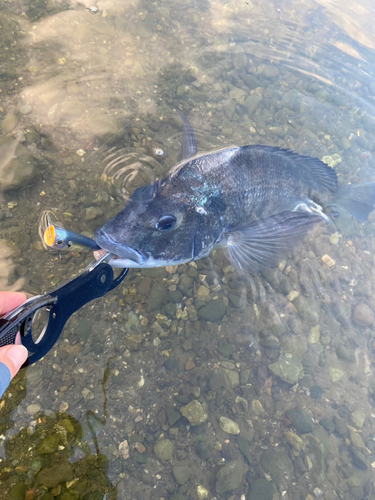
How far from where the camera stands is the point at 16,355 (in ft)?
6.02

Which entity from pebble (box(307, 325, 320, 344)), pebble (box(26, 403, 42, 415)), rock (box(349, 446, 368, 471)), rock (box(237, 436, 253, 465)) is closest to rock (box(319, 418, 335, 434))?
rock (box(349, 446, 368, 471))

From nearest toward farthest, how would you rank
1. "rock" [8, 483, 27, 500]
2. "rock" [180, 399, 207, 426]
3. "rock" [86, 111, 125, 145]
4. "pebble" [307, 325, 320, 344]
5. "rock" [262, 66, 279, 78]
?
"rock" [8, 483, 27, 500] → "rock" [180, 399, 207, 426] → "pebble" [307, 325, 320, 344] → "rock" [86, 111, 125, 145] → "rock" [262, 66, 279, 78]

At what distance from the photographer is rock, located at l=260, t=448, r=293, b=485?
334cm

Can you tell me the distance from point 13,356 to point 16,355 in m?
0.02

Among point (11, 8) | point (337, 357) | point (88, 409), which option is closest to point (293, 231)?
point (337, 357)

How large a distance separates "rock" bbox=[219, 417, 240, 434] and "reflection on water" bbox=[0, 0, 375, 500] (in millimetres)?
22

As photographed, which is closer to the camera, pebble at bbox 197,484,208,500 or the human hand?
the human hand

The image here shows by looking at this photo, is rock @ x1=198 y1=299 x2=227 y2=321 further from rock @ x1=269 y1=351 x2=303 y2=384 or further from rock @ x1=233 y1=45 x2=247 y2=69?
rock @ x1=233 y1=45 x2=247 y2=69

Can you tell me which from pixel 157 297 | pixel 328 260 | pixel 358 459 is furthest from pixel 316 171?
pixel 358 459

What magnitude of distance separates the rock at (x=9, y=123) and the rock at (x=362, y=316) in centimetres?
547

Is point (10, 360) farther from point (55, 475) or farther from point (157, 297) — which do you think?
point (157, 297)

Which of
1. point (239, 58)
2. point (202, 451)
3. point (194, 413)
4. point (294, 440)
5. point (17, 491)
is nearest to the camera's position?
point (17, 491)

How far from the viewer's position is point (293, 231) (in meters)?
3.84

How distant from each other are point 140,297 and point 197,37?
5735 millimetres
